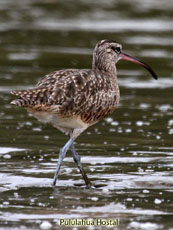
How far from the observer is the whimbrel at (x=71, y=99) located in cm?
1095

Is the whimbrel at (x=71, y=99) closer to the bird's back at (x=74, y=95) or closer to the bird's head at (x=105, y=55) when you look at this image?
the bird's back at (x=74, y=95)

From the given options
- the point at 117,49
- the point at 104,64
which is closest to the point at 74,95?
the point at 104,64

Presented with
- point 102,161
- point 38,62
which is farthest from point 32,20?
point 102,161

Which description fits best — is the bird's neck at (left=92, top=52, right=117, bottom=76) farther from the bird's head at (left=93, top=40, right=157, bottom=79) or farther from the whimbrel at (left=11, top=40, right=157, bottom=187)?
the whimbrel at (left=11, top=40, right=157, bottom=187)

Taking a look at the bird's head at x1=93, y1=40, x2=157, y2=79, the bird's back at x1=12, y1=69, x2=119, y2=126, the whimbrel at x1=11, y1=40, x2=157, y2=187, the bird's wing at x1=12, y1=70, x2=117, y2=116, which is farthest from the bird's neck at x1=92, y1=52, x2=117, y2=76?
the bird's wing at x1=12, y1=70, x2=117, y2=116

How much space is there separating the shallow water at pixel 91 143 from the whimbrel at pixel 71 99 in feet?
2.22

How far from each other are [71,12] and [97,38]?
6.40 m

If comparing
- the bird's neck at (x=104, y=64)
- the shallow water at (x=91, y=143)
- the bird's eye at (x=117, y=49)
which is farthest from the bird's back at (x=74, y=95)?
the shallow water at (x=91, y=143)

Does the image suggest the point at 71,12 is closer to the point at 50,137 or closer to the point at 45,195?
the point at 50,137

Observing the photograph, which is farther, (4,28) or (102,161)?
(4,28)

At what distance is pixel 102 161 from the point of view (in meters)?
12.8

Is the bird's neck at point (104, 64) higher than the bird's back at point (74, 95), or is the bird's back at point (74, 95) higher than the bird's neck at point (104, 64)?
the bird's neck at point (104, 64)

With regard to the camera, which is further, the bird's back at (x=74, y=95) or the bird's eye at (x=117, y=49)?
the bird's eye at (x=117, y=49)

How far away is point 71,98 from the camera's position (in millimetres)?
11258
